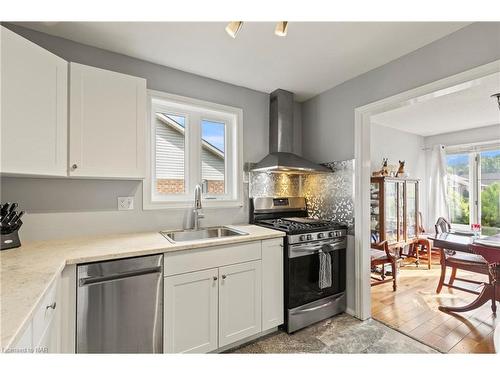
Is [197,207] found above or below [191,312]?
above

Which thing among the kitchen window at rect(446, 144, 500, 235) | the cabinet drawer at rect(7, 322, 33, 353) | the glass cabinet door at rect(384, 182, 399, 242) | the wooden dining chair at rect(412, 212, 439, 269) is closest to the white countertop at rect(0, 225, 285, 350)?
the cabinet drawer at rect(7, 322, 33, 353)

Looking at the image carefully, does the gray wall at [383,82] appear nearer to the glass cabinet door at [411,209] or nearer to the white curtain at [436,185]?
the glass cabinet door at [411,209]

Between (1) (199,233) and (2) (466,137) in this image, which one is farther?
(2) (466,137)

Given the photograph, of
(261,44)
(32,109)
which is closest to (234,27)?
(261,44)

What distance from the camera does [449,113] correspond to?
354 cm

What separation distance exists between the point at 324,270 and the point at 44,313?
2.02 metres

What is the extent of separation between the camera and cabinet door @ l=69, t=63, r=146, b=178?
1.61 m

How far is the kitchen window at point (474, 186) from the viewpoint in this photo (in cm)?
A: 415

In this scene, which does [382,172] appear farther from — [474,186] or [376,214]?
[474,186]

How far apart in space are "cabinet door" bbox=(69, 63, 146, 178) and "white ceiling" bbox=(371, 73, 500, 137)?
2.74m

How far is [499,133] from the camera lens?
3.96 m

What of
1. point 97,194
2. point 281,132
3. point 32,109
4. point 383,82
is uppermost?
point 383,82

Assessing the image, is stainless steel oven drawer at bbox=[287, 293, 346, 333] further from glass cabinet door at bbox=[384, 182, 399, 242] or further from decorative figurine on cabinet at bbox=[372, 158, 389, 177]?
decorative figurine on cabinet at bbox=[372, 158, 389, 177]

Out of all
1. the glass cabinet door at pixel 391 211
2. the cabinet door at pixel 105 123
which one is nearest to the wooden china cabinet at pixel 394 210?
the glass cabinet door at pixel 391 211
